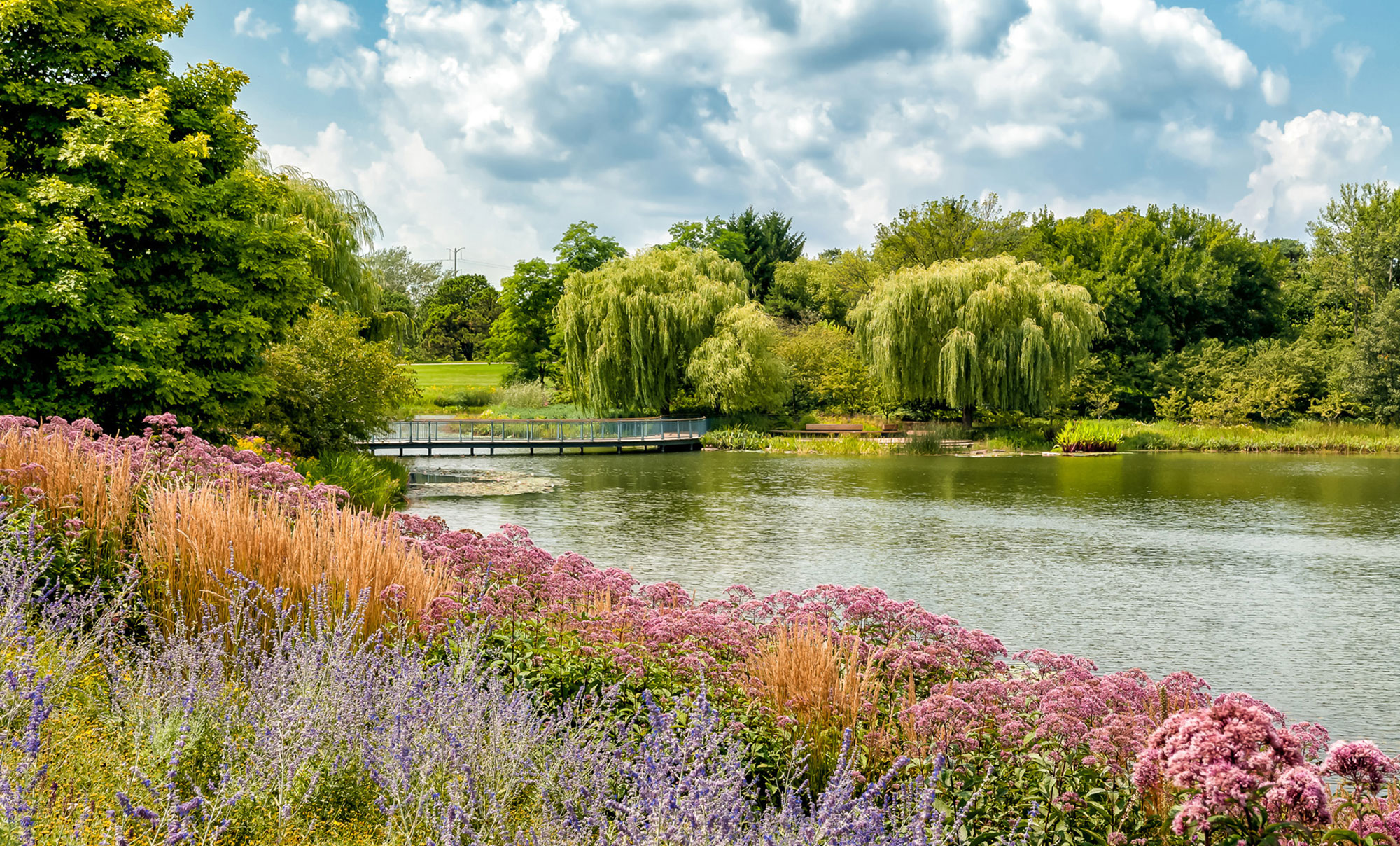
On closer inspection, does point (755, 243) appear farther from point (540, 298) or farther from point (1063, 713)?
point (1063, 713)

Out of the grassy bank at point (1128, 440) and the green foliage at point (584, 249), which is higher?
the green foliage at point (584, 249)

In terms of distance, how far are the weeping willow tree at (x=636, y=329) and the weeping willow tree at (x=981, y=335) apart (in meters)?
6.22

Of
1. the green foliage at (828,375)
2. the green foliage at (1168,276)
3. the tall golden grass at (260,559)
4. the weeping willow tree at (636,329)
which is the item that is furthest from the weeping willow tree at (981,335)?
the tall golden grass at (260,559)

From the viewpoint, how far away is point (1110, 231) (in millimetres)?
45469

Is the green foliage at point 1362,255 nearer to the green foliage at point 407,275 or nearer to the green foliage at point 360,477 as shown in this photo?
the green foliage at point 360,477

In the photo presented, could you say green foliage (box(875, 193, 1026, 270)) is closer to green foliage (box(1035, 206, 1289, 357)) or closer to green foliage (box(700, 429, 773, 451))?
green foliage (box(1035, 206, 1289, 357))

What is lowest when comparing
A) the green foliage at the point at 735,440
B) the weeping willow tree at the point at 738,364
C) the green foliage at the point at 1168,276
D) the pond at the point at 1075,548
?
the pond at the point at 1075,548

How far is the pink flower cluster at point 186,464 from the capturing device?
20.6 feet

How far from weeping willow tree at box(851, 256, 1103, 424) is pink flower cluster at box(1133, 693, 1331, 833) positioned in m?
30.6

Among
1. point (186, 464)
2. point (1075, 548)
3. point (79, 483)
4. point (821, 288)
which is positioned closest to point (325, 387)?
point (186, 464)

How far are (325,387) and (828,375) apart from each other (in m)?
25.8

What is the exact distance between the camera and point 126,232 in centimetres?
1265

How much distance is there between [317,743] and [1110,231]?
159 ft

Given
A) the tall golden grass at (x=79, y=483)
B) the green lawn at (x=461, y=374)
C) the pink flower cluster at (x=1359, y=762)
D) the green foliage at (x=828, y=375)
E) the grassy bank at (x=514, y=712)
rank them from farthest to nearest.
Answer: the green lawn at (x=461, y=374) → the green foliage at (x=828, y=375) → the tall golden grass at (x=79, y=483) → the grassy bank at (x=514, y=712) → the pink flower cluster at (x=1359, y=762)
